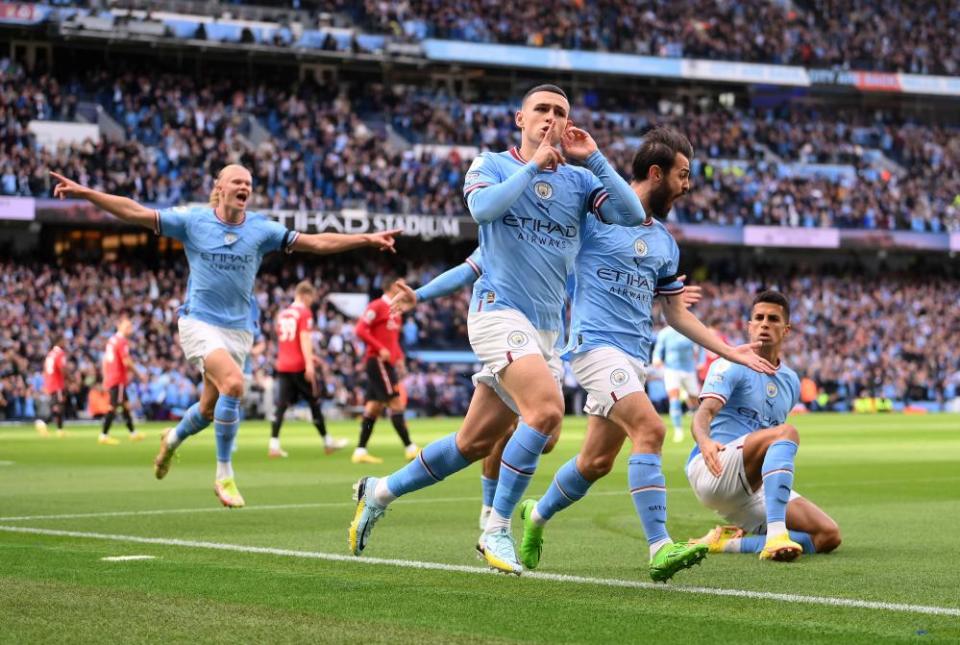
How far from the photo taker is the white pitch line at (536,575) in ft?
20.6

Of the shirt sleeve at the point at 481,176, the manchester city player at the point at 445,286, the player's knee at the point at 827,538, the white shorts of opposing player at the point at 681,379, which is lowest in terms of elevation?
the white shorts of opposing player at the point at 681,379

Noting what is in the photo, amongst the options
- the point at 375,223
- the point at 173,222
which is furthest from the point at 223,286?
the point at 375,223

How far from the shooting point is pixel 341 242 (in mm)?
10727

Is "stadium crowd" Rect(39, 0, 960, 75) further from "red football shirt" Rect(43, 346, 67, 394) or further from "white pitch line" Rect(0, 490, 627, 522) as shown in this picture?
"white pitch line" Rect(0, 490, 627, 522)

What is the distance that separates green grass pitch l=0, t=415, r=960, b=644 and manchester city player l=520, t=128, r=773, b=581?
443 mm

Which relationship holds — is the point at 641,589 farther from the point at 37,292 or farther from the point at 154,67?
the point at 154,67

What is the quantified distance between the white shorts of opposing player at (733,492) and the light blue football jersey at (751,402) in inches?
5.7

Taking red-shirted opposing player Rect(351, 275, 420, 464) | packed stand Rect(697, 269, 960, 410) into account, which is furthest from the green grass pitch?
packed stand Rect(697, 269, 960, 410)

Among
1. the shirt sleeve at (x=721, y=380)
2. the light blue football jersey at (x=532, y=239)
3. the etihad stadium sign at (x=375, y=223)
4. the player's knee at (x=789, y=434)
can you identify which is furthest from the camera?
the etihad stadium sign at (x=375, y=223)

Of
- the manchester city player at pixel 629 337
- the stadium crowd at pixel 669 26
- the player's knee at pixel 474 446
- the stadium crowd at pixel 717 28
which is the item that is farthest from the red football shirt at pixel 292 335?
the stadium crowd at pixel 717 28

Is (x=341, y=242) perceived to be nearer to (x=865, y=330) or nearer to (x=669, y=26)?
(x=865, y=330)

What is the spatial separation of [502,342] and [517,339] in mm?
80

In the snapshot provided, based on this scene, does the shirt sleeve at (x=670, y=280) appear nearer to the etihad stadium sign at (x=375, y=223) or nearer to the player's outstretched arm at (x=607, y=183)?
the player's outstretched arm at (x=607, y=183)

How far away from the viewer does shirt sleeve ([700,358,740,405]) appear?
8.56 metres
